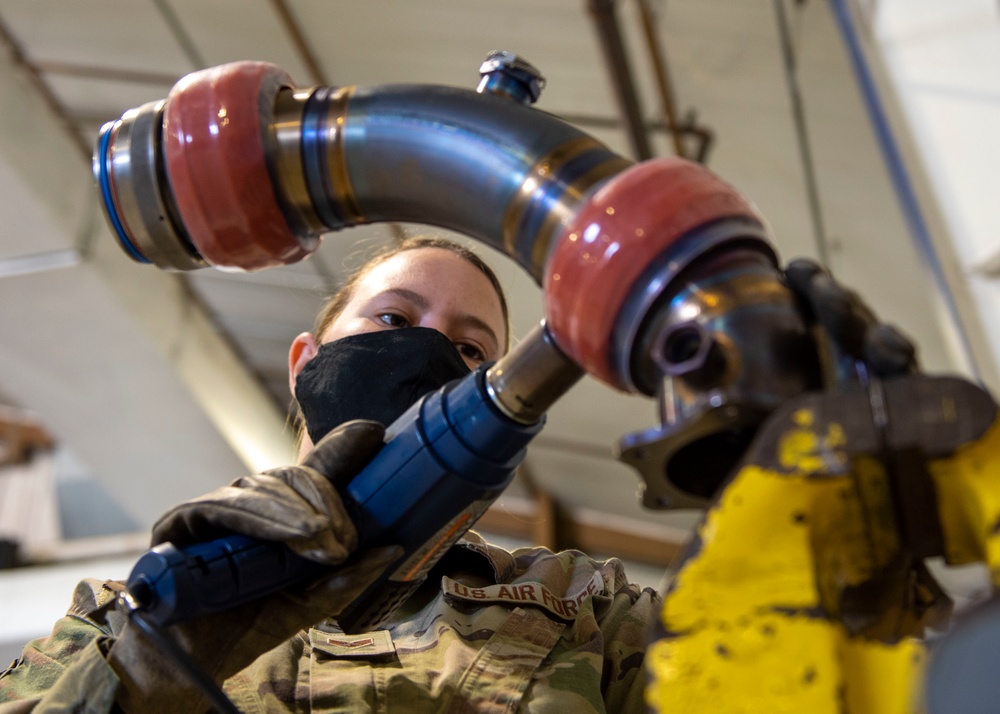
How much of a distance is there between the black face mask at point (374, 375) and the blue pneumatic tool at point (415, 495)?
0.72 ft

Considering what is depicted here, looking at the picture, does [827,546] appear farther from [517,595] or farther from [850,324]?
[517,595]

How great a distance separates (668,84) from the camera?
8.77ft

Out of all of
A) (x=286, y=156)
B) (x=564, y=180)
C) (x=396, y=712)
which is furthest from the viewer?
(x=396, y=712)

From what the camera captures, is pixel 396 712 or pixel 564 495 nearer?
pixel 396 712

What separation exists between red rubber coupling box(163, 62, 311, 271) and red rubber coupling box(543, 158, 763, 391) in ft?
0.79

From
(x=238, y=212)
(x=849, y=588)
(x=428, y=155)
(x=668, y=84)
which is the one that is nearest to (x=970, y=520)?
(x=849, y=588)

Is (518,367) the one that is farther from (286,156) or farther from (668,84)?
(668,84)

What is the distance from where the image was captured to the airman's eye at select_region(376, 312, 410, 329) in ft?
3.76

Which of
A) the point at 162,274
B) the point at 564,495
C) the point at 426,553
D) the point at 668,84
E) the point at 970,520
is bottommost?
the point at 564,495

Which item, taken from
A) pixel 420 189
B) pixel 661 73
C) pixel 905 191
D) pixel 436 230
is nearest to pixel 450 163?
pixel 420 189

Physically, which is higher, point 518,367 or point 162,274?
point 518,367

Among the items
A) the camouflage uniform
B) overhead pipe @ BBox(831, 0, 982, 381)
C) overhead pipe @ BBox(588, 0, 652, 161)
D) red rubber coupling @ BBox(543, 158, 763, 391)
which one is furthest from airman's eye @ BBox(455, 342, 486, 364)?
overhead pipe @ BBox(588, 0, 652, 161)

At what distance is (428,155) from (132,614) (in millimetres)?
368

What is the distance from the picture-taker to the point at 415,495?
737 millimetres
